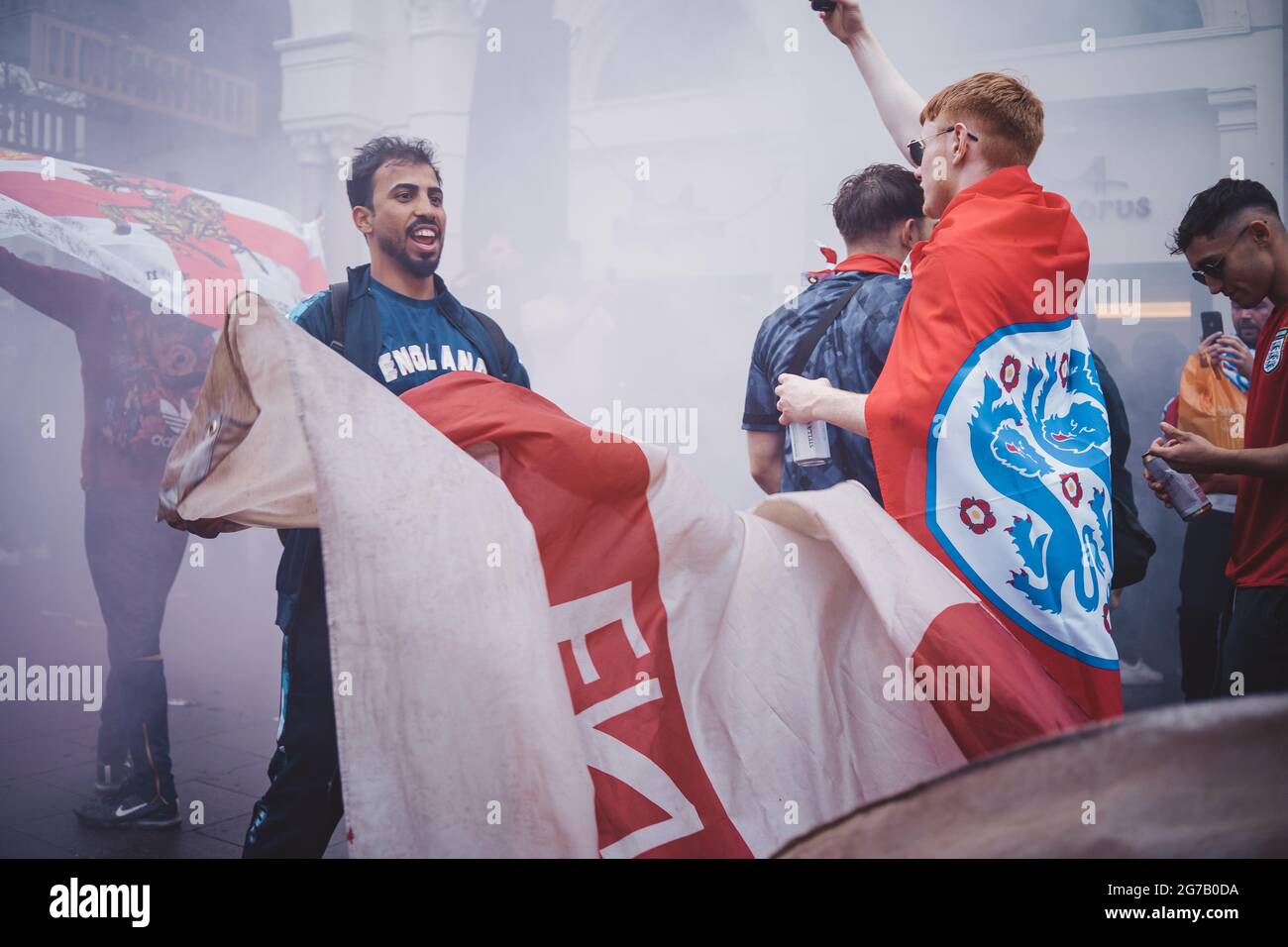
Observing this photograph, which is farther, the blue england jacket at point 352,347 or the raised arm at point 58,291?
the raised arm at point 58,291

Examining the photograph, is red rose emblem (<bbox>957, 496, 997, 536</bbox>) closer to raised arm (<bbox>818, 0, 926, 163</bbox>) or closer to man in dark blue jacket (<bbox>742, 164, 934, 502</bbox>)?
man in dark blue jacket (<bbox>742, 164, 934, 502</bbox>)

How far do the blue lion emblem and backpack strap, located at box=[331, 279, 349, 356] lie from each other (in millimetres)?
1458

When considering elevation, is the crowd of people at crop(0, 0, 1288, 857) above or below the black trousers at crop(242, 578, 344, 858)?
above

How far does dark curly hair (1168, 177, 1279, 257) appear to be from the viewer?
2277 mm

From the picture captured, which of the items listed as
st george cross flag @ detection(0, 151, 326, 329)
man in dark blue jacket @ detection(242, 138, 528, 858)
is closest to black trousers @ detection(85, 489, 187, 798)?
st george cross flag @ detection(0, 151, 326, 329)

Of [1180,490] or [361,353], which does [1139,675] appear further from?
[361,353]

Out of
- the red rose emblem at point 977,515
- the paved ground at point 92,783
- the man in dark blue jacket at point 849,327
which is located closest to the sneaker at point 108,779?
the paved ground at point 92,783

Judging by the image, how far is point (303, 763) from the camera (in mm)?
1972

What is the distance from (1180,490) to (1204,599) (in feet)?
4.38

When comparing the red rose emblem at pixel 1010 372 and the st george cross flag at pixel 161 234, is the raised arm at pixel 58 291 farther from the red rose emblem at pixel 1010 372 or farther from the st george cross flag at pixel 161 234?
the red rose emblem at pixel 1010 372

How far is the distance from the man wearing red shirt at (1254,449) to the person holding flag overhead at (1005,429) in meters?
0.69

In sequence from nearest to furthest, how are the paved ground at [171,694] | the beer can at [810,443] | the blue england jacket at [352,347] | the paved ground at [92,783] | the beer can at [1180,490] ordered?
the beer can at [810,443], the blue england jacket at [352,347], the beer can at [1180,490], the paved ground at [92,783], the paved ground at [171,694]

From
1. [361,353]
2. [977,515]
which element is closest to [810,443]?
[977,515]

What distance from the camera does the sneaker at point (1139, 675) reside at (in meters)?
4.60
